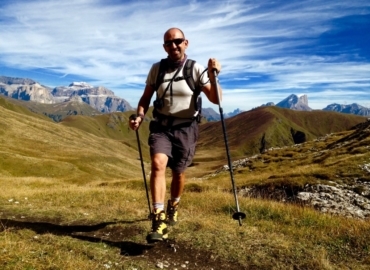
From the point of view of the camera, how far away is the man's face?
7.77 m

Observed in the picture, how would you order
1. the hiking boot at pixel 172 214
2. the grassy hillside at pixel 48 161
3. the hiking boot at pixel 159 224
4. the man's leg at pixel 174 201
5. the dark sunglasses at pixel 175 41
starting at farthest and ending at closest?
the grassy hillside at pixel 48 161
the hiking boot at pixel 172 214
the man's leg at pixel 174 201
the dark sunglasses at pixel 175 41
the hiking boot at pixel 159 224

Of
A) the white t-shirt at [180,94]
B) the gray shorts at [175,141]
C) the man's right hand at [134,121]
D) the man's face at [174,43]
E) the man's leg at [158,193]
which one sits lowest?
the man's leg at [158,193]

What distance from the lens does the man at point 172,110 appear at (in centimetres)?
767

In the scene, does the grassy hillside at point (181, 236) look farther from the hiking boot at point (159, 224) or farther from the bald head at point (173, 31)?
the bald head at point (173, 31)

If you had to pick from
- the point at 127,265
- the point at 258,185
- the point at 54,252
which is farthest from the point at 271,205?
the point at 258,185

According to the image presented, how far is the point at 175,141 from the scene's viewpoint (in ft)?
26.6

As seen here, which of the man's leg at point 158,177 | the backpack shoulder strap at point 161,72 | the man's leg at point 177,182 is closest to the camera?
the man's leg at point 158,177

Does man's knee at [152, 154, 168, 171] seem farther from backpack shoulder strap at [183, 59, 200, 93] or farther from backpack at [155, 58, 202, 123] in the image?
backpack shoulder strap at [183, 59, 200, 93]

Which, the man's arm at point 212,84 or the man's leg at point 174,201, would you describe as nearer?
the man's arm at point 212,84

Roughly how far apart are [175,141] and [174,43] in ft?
7.67

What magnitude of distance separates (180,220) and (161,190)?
2.21 metres

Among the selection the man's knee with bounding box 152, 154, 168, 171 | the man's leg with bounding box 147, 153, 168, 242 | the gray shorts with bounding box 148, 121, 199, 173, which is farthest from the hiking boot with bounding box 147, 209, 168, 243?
the gray shorts with bounding box 148, 121, 199, 173

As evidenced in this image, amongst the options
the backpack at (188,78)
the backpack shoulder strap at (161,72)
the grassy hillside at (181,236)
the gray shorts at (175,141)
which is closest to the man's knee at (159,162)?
the gray shorts at (175,141)

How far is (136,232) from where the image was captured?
8.71 metres
